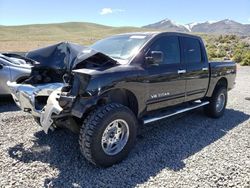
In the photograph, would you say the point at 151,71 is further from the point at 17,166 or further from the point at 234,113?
the point at 234,113

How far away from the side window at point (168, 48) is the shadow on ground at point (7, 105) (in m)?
4.00

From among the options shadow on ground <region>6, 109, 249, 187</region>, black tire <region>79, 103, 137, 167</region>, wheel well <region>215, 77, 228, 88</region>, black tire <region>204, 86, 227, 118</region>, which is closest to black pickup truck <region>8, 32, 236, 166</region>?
black tire <region>79, 103, 137, 167</region>

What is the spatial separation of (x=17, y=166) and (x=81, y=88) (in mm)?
1411

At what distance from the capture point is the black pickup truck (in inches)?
141

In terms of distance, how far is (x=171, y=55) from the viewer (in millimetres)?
4996

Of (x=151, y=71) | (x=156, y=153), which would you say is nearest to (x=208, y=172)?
(x=156, y=153)

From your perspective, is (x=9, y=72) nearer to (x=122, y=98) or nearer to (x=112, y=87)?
(x=122, y=98)

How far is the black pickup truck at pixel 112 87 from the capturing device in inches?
141

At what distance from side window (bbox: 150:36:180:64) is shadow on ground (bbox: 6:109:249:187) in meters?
1.41

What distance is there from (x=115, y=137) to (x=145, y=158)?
1.95 feet

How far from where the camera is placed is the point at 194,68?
5.48 m

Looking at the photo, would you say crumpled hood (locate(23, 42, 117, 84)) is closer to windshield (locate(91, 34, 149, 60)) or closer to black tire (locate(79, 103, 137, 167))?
windshield (locate(91, 34, 149, 60))

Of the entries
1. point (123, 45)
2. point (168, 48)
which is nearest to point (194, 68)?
point (168, 48)

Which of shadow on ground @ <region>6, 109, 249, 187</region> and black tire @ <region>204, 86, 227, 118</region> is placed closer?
shadow on ground @ <region>6, 109, 249, 187</region>
